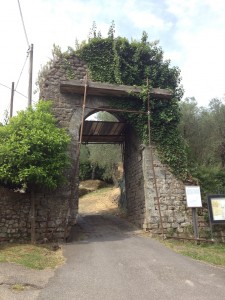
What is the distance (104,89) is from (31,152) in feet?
13.0

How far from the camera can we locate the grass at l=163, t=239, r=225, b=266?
8184 mm

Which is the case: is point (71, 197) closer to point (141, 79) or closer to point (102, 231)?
point (102, 231)

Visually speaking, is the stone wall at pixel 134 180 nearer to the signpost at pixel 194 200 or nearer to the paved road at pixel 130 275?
the signpost at pixel 194 200

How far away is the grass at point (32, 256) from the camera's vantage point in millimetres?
7363

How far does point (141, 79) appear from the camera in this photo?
12523mm

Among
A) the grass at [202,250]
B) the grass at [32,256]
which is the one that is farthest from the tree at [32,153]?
the grass at [202,250]

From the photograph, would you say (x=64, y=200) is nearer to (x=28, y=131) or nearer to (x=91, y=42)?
(x=28, y=131)

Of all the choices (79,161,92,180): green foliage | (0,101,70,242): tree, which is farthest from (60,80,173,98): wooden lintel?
(79,161,92,180): green foliage

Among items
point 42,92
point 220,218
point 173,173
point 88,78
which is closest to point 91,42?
point 88,78

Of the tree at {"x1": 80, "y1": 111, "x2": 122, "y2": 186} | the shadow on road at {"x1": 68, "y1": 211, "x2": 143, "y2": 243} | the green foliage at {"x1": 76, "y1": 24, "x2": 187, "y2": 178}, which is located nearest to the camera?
the shadow on road at {"x1": 68, "y1": 211, "x2": 143, "y2": 243}

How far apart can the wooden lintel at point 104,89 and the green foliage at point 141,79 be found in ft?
0.87

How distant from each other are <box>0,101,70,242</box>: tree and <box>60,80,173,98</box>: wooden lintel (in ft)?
5.94

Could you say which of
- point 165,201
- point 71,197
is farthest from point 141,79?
point 71,197

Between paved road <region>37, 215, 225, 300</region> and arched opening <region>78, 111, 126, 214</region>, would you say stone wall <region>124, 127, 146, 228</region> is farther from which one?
paved road <region>37, 215, 225, 300</region>
